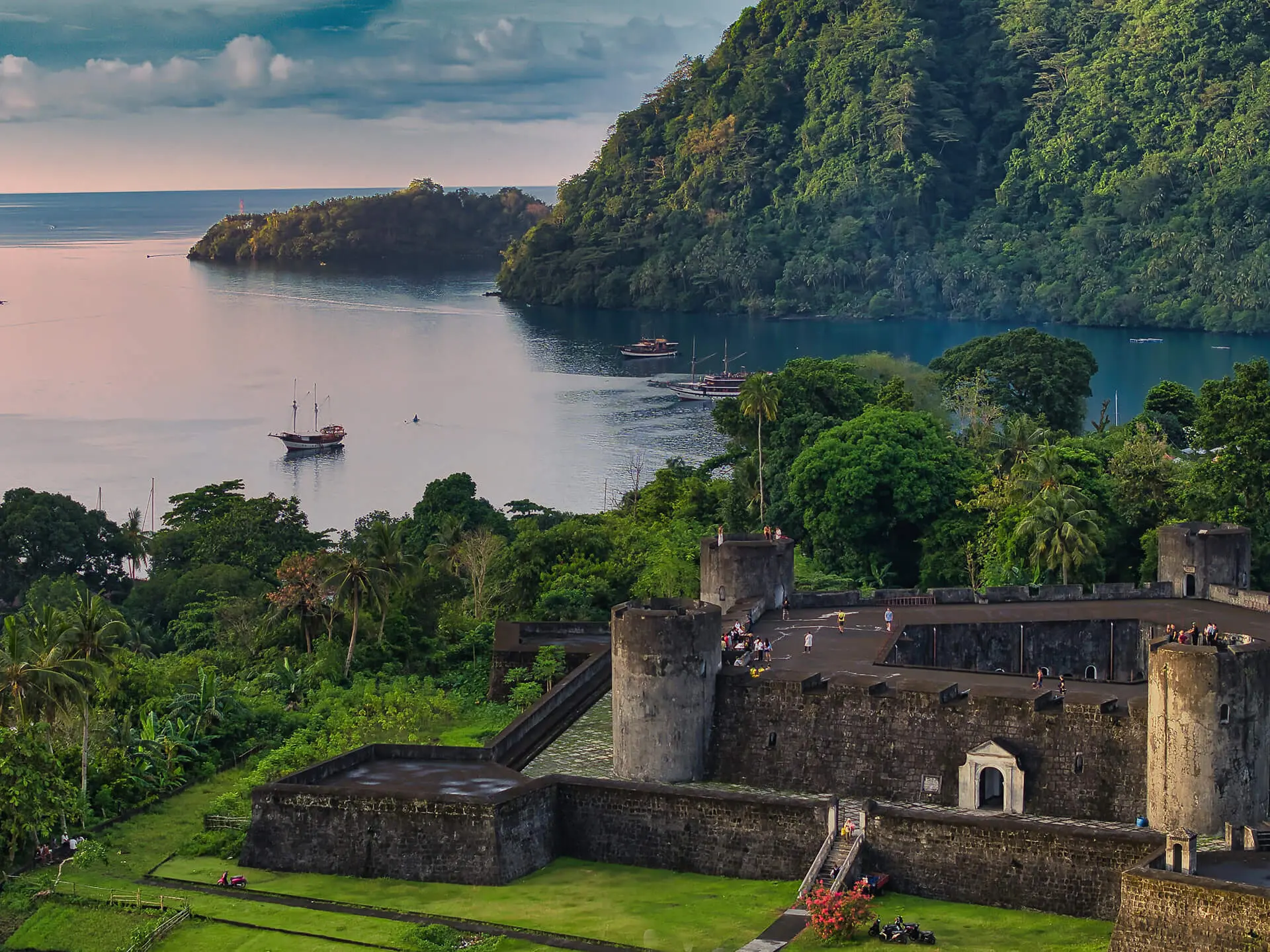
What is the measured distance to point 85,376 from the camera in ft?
598

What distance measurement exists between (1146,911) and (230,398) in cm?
14226

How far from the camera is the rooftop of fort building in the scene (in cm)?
4459

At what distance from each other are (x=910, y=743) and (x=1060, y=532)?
19.5 meters

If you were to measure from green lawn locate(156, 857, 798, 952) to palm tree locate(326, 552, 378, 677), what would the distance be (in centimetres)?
1974

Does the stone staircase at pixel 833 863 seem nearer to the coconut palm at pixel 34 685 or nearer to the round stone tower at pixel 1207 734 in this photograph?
the round stone tower at pixel 1207 734

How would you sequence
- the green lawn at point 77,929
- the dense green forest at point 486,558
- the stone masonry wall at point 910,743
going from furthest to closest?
the dense green forest at point 486,558
the stone masonry wall at point 910,743
the green lawn at point 77,929

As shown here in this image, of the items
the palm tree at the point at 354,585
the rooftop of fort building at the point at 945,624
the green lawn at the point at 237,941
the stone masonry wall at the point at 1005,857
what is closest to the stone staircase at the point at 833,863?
the stone masonry wall at the point at 1005,857

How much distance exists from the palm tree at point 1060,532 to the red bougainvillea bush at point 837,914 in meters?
24.8

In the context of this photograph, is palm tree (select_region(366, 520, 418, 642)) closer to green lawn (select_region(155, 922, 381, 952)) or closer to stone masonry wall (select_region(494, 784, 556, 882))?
stone masonry wall (select_region(494, 784, 556, 882))

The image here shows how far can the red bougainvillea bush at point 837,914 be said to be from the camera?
3634 cm

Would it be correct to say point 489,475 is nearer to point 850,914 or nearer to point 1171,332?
point 1171,332

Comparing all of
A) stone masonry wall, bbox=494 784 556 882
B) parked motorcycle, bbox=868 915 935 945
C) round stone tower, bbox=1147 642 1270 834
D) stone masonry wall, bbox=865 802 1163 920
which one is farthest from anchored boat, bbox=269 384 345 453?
parked motorcycle, bbox=868 915 935 945

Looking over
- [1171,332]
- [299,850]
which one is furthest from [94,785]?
[1171,332]

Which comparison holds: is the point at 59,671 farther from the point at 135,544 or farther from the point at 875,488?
the point at 135,544
